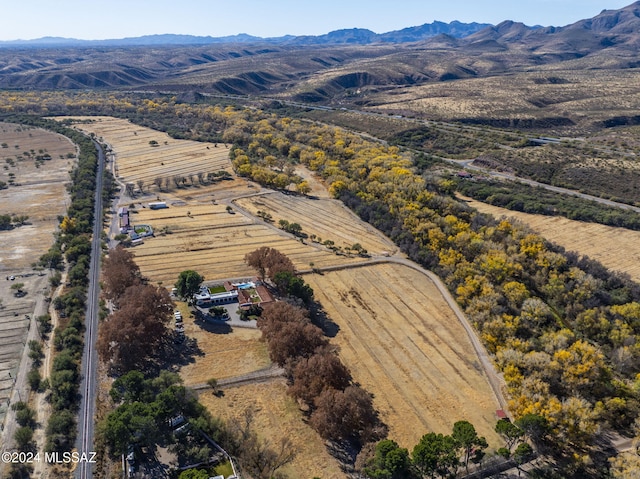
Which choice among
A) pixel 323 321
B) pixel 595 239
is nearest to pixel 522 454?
pixel 323 321

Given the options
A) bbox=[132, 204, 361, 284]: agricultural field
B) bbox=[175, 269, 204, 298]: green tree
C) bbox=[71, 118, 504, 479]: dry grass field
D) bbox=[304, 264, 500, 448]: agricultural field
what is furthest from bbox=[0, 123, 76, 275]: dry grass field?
bbox=[304, 264, 500, 448]: agricultural field

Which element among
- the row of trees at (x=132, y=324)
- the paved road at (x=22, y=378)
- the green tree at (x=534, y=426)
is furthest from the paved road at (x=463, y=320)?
the paved road at (x=22, y=378)

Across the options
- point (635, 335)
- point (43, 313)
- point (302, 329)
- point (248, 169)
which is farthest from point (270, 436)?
point (248, 169)

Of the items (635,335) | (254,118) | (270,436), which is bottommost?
(270,436)

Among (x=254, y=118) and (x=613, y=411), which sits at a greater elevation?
(x=254, y=118)

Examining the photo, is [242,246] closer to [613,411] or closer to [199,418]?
[199,418]

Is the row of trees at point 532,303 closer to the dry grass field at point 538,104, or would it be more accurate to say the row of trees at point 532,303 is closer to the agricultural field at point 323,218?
the agricultural field at point 323,218

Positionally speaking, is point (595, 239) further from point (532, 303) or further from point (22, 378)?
point (22, 378)
